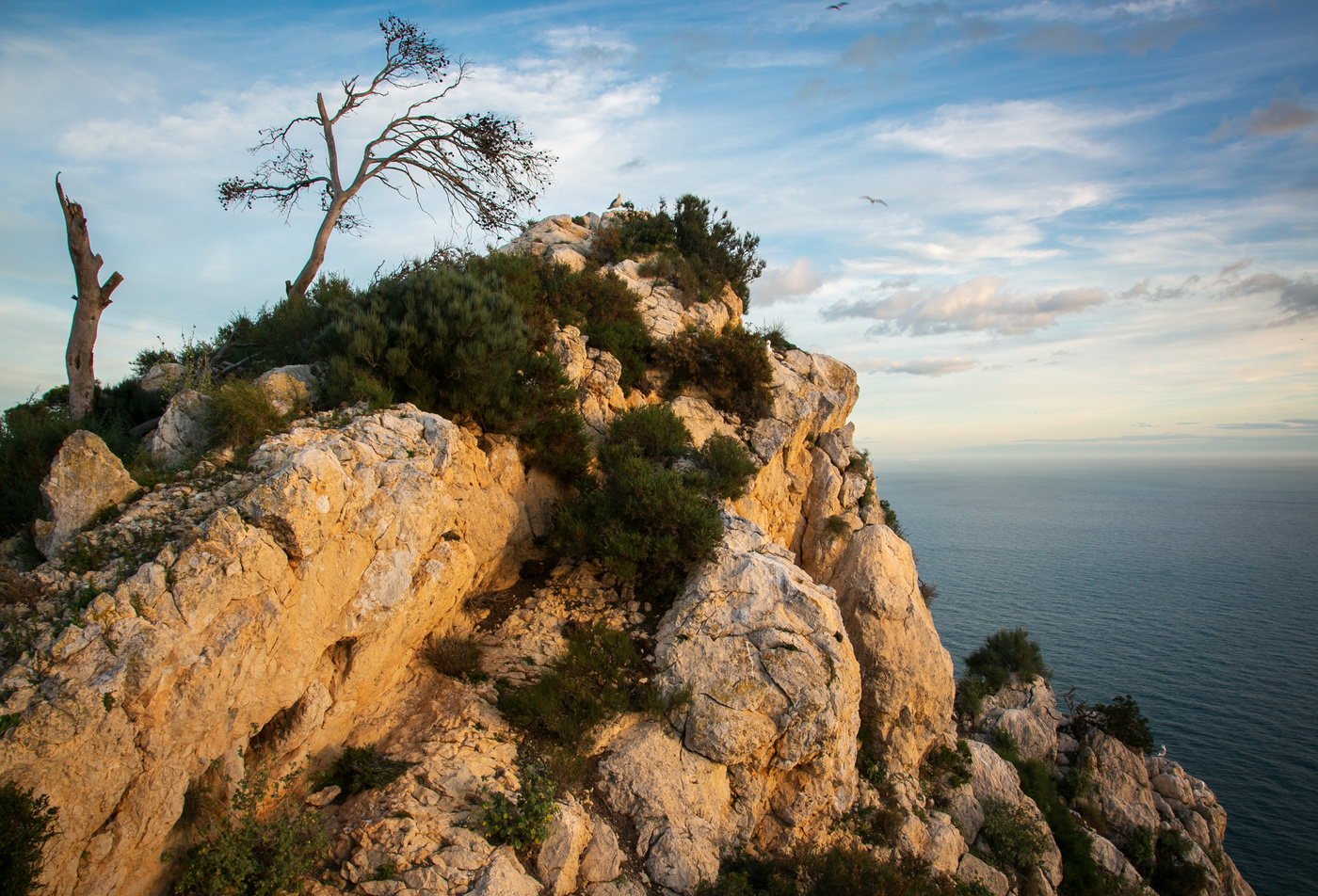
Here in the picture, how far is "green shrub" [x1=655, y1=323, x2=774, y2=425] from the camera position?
1692 cm

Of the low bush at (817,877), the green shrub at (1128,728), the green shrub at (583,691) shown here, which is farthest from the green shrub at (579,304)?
the green shrub at (1128,728)

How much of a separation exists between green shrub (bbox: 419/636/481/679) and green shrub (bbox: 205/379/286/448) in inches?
161

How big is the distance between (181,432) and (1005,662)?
32101 millimetres

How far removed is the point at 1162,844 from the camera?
1798 centimetres

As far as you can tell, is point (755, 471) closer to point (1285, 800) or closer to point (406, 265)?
point (406, 265)

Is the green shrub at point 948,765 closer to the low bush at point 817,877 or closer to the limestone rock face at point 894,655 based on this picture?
the limestone rock face at point 894,655

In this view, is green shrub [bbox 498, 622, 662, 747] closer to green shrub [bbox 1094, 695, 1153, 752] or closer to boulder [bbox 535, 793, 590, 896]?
boulder [bbox 535, 793, 590, 896]

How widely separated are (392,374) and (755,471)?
26.3 ft

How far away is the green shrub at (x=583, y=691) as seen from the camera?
29.6ft

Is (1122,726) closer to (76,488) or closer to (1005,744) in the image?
(1005,744)

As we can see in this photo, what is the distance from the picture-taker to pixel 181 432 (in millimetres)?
9391

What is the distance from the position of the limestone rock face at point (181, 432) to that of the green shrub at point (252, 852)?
486 centimetres

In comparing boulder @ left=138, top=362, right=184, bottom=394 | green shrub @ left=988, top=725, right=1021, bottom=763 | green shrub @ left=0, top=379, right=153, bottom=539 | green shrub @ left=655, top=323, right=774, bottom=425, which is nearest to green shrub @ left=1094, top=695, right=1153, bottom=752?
green shrub @ left=988, top=725, right=1021, bottom=763

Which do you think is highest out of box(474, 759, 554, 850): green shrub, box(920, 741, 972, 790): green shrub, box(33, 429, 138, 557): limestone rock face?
box(33, 429, 138, 557): limestone rock face
